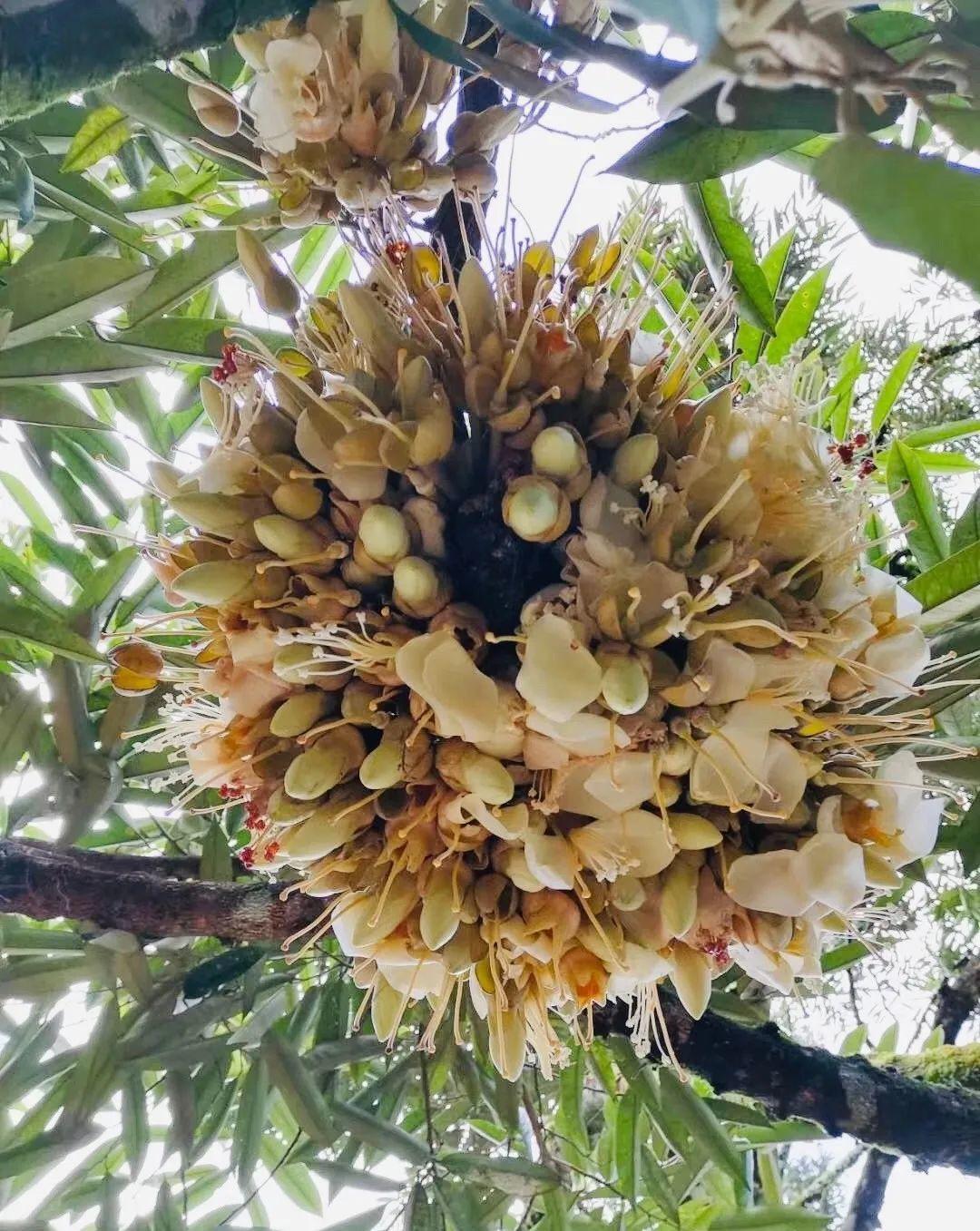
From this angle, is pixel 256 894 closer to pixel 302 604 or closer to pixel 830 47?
pixel 302 604

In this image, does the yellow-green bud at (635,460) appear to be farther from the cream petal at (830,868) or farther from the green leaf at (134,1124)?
the green leaf at (134,1124)

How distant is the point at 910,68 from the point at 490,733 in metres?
0.30

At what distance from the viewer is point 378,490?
1.71 ft

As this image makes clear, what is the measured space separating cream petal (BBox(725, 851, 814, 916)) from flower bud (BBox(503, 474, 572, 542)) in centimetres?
19

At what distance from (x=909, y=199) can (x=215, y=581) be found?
0.36 m

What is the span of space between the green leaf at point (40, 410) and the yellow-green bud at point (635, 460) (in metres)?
0.40

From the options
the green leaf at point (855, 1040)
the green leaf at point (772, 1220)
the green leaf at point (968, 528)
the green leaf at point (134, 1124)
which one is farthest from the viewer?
the green leaf at point (855, 1040)

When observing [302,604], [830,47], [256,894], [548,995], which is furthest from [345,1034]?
[830,47]

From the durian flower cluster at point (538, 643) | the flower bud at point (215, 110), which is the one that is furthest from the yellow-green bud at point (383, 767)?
the flower bud at point (215, 110)

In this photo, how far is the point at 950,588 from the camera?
2.40ft

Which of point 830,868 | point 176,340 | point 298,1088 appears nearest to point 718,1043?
point 298,1088

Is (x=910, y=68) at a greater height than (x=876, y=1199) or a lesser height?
greater

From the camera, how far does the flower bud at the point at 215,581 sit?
518 millimetres

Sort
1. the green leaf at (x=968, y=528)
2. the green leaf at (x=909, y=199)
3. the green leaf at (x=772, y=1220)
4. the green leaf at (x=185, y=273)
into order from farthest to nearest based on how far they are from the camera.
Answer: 1. the green leaf at (x=772, y=1220)
2. the green leaf at (x=968, y=528)
3. the green leaf at (x=185, y=273)
4. the green leaf at (x=909, y=199)
